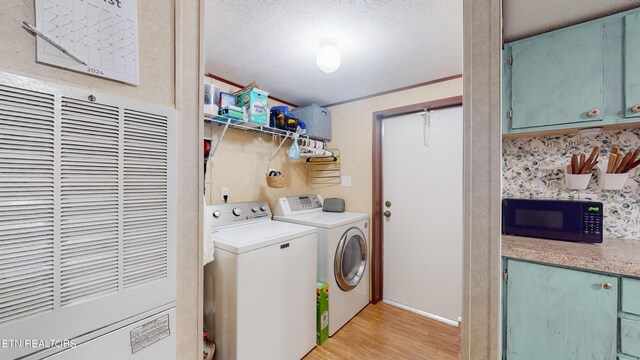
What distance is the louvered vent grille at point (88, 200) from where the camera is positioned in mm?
541

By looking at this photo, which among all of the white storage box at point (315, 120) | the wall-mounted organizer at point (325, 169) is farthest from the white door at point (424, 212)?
the white storage box at point (315, 120)

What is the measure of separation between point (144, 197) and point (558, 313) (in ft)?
6.00

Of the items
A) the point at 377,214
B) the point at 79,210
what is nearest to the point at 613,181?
the point at 377,214

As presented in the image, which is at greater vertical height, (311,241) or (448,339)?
(311,241)

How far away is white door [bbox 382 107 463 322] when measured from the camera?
227 centimetres

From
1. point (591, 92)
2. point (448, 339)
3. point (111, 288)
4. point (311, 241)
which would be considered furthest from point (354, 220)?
point (111, 288)

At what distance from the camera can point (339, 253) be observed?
211 cm

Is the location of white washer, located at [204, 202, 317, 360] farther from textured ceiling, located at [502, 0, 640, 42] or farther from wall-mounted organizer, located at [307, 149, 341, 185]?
textured ceiling, located at [502, 0, 640, 42]

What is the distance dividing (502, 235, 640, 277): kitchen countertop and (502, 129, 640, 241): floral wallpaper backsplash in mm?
Answer: 159

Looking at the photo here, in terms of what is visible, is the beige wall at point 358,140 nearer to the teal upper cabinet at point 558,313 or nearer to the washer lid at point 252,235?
the washer lid at point 252,235

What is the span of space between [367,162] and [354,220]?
715 mm

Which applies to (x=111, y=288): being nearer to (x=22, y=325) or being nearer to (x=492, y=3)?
(x=22, y=325)

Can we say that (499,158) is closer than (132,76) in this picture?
No

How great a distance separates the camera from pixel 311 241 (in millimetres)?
1856
